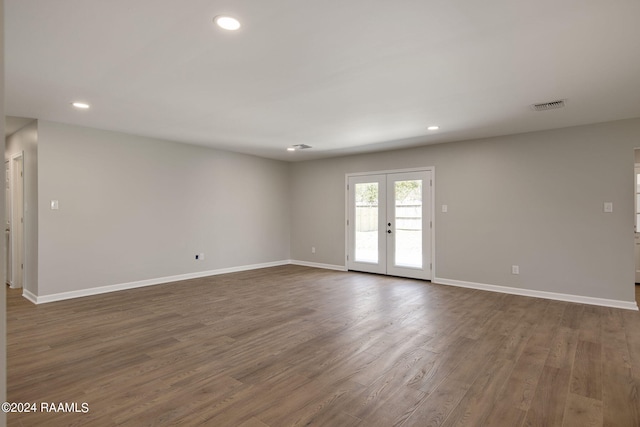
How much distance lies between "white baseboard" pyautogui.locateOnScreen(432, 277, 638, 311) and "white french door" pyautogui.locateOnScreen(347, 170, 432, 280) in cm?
52

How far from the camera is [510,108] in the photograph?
4016mm

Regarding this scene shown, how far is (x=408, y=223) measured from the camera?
645cm

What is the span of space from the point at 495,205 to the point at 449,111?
2209 millimetres

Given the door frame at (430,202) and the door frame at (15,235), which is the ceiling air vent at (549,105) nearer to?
the door frame at (430,202)

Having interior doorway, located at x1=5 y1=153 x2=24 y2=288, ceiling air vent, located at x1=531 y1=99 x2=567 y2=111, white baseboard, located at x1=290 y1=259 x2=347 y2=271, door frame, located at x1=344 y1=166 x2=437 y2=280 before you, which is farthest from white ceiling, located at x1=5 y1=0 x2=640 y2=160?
→ white baseboard, located at x1=290 y1=259 x2=347 y2=271

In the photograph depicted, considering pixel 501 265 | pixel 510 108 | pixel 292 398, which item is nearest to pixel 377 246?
pixel 501 265

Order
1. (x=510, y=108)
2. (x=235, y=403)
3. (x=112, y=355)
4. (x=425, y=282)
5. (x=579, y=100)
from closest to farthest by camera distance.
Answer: (x=235, y=403), (x=112, y=355), (x=579, y=100), (x=510, y=108), (x=425, y=282)

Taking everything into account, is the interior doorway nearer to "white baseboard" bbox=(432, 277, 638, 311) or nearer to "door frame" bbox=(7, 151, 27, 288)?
"door frame" bbox=(7, 151, 27, 288)

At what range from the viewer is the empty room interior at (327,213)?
224cm

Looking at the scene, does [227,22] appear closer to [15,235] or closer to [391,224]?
[391,224]

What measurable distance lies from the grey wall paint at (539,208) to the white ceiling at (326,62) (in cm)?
55

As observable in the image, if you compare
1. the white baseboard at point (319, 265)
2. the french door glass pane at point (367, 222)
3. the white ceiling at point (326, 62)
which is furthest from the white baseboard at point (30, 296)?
the french door glass pane at point (367, 222)

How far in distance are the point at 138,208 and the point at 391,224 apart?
4653 millimetres

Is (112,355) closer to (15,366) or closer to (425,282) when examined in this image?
(15,366)
